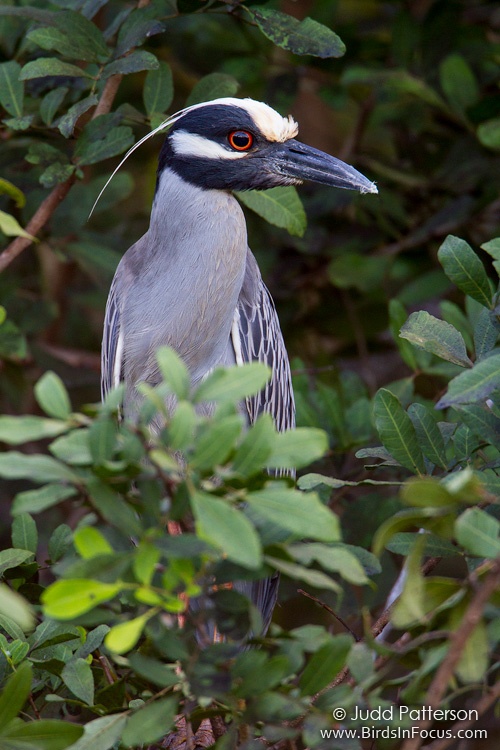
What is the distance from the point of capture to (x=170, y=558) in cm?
123

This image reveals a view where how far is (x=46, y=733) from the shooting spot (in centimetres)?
139

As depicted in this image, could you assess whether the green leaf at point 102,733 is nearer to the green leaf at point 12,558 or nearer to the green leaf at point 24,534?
the green leaf at point 12,558

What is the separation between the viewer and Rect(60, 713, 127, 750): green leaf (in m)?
1.35

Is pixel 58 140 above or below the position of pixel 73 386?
above

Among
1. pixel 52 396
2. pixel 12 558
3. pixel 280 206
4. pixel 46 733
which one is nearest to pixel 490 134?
pixel 280 206

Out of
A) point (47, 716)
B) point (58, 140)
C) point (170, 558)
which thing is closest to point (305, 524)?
point (170, 558)

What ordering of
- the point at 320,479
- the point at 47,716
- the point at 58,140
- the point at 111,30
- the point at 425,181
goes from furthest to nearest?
the point at 425,181 → the point at 58,140 → the point at 111,30 → the point at 47,716 → the point at 320,479

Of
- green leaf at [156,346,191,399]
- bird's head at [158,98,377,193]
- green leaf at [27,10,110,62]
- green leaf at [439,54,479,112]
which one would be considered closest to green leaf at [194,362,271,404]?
green leaf at [156,346,191,399]

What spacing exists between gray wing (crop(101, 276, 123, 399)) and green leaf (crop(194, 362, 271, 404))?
5.10 ft

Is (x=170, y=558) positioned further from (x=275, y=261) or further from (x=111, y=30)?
(x=275, y=261)

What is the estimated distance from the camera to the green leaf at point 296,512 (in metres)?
1.17

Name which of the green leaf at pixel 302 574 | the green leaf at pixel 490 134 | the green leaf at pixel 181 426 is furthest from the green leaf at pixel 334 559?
the green leaf at pixel 490 134

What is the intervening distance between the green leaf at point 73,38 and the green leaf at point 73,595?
1.66 meters

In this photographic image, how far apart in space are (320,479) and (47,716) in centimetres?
88
